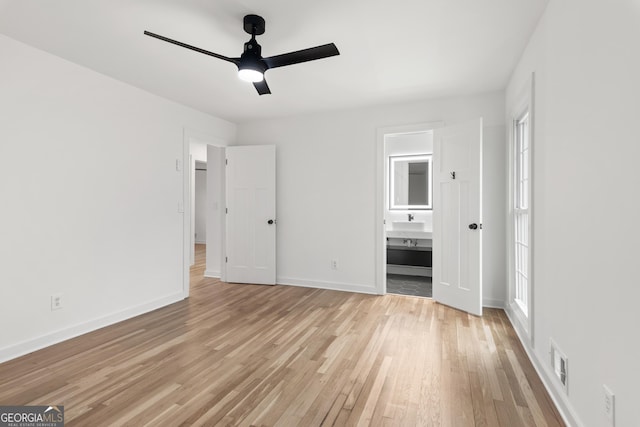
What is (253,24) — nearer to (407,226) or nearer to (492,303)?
(492,303)

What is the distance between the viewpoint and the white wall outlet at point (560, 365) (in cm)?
168

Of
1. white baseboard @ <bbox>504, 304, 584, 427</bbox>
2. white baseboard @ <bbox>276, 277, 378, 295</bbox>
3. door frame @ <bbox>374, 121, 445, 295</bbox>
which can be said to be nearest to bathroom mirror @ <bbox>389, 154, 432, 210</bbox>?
door frame @ <bbox>374, 121, 445, 295</bbox>

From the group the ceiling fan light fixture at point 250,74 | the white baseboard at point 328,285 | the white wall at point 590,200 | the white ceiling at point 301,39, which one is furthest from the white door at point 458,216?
the ceiling fan light fixture at point 250,74

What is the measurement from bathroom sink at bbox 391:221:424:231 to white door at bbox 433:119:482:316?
4.40 ft

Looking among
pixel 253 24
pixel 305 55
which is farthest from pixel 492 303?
pixel 253 24

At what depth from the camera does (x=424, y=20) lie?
2170mm

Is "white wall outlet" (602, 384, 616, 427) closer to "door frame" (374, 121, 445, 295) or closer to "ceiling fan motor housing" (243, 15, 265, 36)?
"ceiling fan motor housing" (243, 15, 265, 36)

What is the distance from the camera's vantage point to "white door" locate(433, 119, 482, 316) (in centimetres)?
330

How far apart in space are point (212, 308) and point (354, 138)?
9.11 ft

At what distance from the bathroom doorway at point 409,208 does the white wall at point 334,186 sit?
969mm

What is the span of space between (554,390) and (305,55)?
2560 millimetres

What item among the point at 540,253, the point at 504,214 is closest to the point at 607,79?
the point at 540,253

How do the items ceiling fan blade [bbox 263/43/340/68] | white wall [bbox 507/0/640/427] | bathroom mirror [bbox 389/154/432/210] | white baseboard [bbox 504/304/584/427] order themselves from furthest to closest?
bathroom mirror [bbox 389/154/432/210]
ceiling fan blade [bbox 263/43/340/68]
white baseboard [bbox 504/304/584/427]
white wall [bbox 507/0/640/427]

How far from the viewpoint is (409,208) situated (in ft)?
17.2
